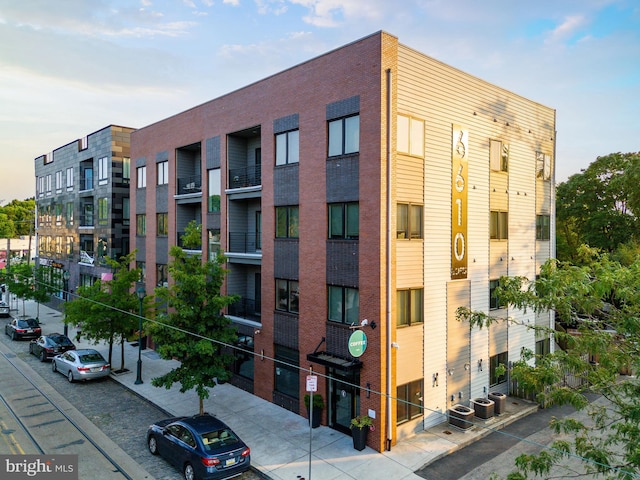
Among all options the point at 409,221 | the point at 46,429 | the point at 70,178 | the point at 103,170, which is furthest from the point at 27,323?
the point at 409,221

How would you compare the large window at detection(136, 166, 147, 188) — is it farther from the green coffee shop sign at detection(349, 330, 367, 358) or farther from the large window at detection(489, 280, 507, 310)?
the large window at detection(489, 280, 507, 310)

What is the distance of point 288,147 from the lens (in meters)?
19.9

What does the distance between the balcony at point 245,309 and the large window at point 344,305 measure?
616 cm

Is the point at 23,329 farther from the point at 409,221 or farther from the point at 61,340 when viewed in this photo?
the point at 409,221

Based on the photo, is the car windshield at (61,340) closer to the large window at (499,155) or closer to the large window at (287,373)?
the large window at (287,373)

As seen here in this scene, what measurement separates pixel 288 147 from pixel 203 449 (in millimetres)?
12362

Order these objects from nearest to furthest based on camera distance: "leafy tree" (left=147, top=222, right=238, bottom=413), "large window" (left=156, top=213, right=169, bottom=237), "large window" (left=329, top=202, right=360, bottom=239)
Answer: "large window" (left=329, top=202, right=360, bottom=239)
"leafy tree" (left=147, top=222, right=238, bottom=413)
"large window" (left=156, top=213, right=169, bottom=237)

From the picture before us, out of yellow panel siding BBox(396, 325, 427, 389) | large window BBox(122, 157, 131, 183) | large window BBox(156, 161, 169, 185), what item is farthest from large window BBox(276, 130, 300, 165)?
large window BBox(122, 157, 131, 183)

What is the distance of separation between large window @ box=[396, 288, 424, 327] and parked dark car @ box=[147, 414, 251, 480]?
698 cm

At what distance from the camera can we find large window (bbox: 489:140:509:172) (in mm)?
20933

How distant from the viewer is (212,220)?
24594 millimetres

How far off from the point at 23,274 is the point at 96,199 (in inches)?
360

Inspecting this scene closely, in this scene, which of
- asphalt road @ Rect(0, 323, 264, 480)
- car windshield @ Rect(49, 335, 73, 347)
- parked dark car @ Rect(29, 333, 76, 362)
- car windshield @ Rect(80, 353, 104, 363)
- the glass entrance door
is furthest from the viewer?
car windshield @ Rect(49, 335, 73, 347)

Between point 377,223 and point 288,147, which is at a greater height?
point 288,147
